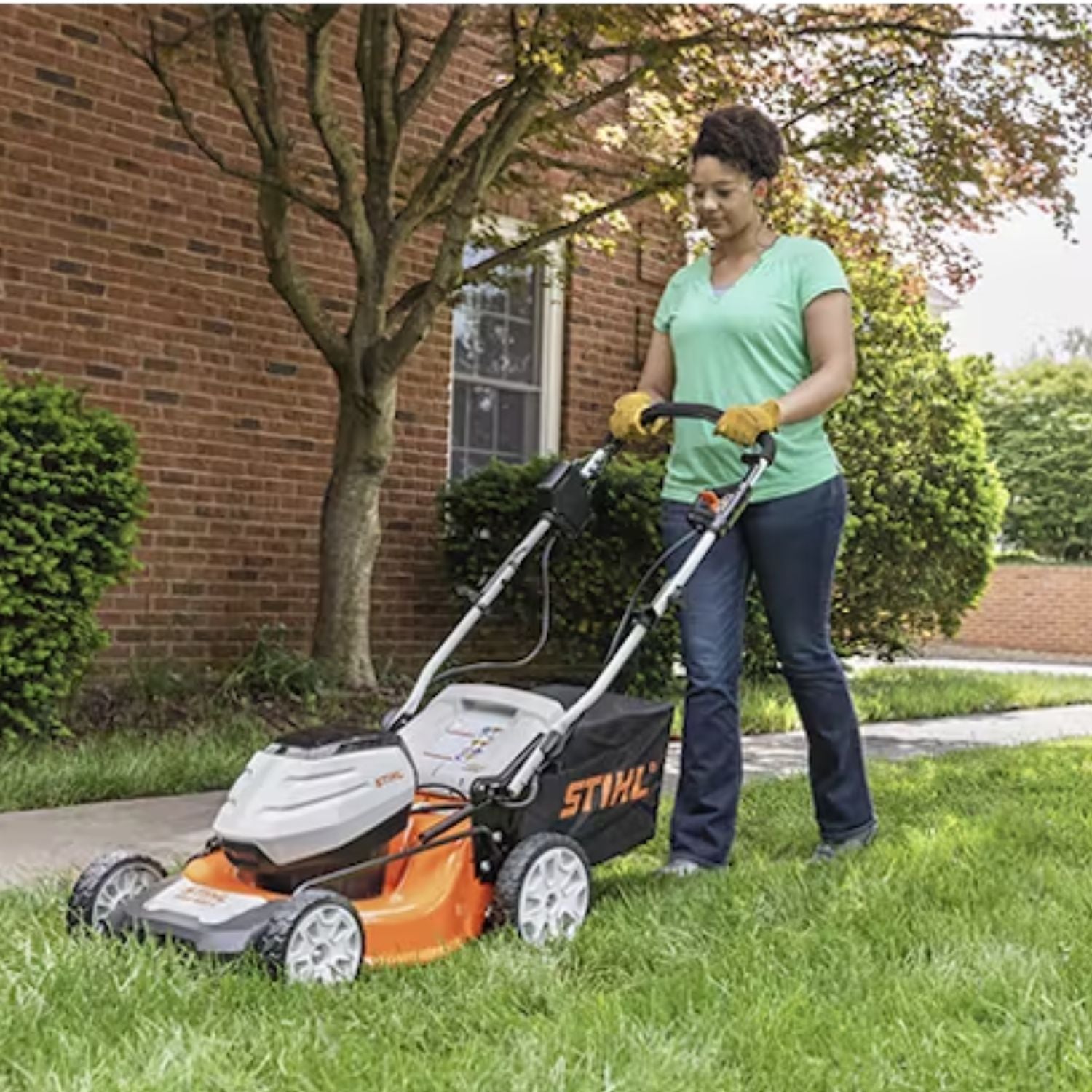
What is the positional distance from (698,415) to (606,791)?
2.90 feet

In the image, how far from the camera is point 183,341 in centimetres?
734

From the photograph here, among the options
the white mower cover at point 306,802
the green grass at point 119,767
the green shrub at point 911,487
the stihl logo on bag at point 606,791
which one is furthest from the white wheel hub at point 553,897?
the green shrub at point 911,487

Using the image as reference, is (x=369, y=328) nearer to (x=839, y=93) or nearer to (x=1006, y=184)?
(x=839, y=93)

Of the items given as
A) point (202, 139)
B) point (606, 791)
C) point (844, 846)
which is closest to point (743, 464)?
point (606, 791)

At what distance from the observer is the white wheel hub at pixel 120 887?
2855 millimetres

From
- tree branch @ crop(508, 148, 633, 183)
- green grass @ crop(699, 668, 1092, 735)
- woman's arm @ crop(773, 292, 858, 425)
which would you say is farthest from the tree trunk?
woman's arm @ crop(773, 292, 858, 425)

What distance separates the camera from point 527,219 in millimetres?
8758

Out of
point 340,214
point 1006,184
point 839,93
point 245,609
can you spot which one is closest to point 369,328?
point 340,214

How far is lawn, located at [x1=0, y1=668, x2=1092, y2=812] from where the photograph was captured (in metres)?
4.72

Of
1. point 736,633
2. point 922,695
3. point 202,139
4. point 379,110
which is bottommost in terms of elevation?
Answer: point 922,695

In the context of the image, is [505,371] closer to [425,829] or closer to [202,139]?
[202,139]

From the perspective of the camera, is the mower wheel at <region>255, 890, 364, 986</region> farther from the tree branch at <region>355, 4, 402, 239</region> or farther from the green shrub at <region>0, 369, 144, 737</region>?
the tree branch at <region>355, 4, 402, 239</region>

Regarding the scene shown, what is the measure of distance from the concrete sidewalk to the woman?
1399mm

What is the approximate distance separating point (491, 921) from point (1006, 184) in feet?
17.4
